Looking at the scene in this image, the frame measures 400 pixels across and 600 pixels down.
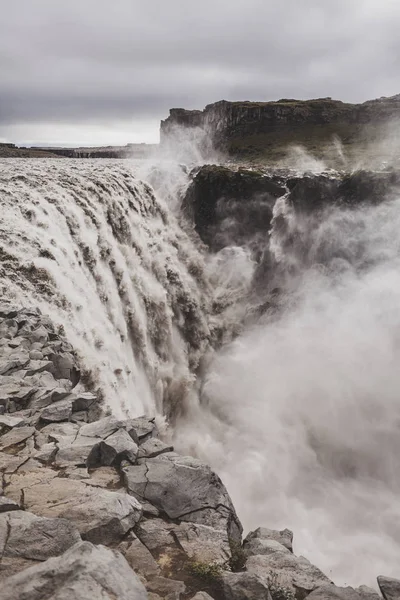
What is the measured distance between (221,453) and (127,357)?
7364 mm

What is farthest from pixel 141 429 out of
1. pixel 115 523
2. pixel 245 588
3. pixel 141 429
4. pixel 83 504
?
pixel 245 588

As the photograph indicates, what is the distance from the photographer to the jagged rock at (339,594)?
20.9 ft

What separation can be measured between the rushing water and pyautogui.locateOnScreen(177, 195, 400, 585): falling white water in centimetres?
9

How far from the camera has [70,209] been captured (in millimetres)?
24531

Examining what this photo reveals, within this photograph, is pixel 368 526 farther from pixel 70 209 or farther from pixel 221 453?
pixel 70 209

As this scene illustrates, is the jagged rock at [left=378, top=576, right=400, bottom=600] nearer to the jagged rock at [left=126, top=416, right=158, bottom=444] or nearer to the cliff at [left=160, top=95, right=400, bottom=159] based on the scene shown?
the jagged rock at [left=126, top=416, right=158, bottom=444]

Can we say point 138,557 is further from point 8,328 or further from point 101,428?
point 8,328

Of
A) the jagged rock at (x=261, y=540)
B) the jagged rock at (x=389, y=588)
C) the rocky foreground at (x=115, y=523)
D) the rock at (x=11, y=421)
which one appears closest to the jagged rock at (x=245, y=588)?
the rocky foreground at (x=115, y=523)

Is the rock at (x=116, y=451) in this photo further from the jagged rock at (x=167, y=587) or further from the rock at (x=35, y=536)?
the jagged rock at (x=167, y=587)

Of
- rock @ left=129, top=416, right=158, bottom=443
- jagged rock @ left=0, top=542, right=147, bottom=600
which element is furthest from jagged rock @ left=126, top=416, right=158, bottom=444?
jagged rock @ left=0, top=542, right=147, bottom=600

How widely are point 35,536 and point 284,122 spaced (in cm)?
10095

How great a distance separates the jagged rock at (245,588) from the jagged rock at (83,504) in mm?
1726

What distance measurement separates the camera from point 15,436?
9.15 meters

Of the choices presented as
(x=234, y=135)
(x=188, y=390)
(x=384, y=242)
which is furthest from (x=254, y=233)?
(x=234, y=135)
